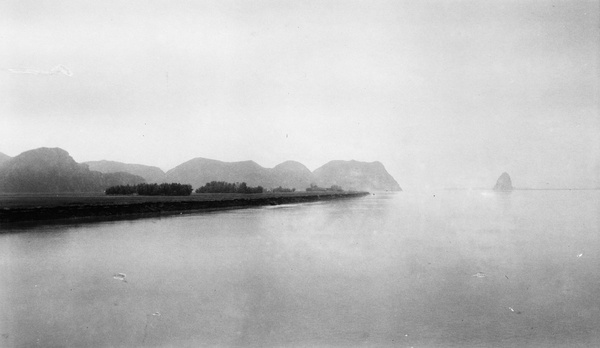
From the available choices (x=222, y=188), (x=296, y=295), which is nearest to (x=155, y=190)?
(x=222, y=188)

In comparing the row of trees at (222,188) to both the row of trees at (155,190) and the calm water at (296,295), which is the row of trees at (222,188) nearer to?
the row of trees at (155,190)

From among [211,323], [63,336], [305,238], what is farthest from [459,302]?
[305,238]

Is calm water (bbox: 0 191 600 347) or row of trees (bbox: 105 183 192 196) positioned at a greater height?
row of trees (bbox: 105 183 192 196)

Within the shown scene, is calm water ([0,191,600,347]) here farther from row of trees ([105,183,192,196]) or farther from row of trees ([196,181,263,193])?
row of trees ([196,181,263,193])

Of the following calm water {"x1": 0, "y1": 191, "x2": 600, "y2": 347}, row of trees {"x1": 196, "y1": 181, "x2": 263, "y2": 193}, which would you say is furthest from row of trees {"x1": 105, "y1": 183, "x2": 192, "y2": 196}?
calm water {"x1": 0, "y1": 191, "x2": 600, "y2": 347}

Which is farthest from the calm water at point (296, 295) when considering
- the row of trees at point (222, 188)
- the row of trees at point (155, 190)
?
the row of trees at point (222, 188)

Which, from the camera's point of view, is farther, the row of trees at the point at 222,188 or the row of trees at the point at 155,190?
the row of trees at the point at 222,188
